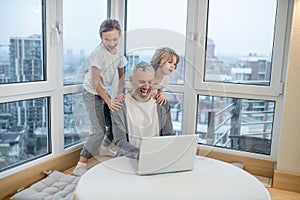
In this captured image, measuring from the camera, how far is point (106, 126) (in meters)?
1.54

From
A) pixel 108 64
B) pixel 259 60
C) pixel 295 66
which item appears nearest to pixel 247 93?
pixel 259 60

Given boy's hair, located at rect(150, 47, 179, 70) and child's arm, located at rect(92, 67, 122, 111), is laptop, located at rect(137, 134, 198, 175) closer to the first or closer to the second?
child's arm, located at rect(92, 67, 122, 111)

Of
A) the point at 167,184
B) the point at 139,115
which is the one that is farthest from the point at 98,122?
the point at 167,184

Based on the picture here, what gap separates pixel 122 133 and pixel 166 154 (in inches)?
9.3

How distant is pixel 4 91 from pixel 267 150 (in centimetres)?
193

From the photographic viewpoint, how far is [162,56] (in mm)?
1432

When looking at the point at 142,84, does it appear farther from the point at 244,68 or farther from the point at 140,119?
the point at 244,68

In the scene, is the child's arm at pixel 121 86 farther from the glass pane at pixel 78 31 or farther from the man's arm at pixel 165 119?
the glass pane at pixel 78 31

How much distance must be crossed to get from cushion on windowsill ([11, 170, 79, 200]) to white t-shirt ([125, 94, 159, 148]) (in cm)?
63

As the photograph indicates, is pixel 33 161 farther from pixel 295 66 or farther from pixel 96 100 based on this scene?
pixel 295 66

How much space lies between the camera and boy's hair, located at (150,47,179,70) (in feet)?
4.65

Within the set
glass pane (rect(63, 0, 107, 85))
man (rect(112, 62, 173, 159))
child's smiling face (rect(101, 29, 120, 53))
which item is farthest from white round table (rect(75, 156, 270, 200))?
glass pane (rect(63, 0, 107, 85))

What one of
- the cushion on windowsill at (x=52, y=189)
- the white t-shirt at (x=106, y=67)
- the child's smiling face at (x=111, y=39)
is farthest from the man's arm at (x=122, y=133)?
the cushion on windowsill at (x=52, y=189)

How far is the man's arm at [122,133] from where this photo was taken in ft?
4.72
